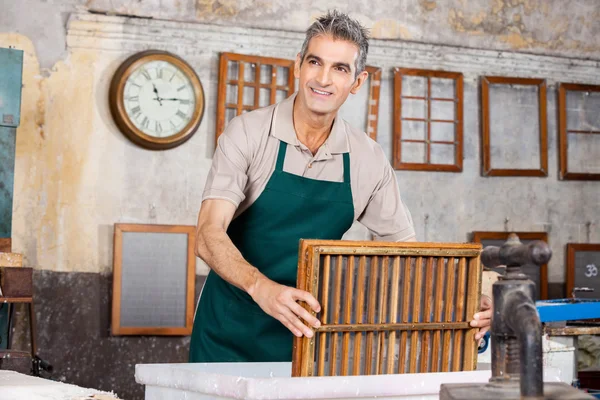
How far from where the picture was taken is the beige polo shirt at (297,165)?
2.74 meters

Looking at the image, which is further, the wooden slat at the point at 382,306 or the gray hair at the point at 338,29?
the gray hair at the point at 338,29

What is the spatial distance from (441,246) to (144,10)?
5.04m

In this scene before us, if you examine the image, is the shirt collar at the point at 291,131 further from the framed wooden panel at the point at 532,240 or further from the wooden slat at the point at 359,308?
the framed wooden panel at the point at 532,240

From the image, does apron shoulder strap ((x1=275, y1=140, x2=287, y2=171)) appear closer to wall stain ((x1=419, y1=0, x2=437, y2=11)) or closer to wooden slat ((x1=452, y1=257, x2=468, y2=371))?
wooden slat ((x1=452, y1=257, x2=468, y2=371))

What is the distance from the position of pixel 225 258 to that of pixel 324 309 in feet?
1.65

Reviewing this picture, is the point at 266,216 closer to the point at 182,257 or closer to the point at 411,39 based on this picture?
the point at 182,257

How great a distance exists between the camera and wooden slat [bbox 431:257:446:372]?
207 centimetres

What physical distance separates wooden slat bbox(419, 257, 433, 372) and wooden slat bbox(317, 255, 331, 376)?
0.89 feet

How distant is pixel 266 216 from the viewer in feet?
A: 9.52

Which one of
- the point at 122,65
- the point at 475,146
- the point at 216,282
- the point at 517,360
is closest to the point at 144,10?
the point at 122,65

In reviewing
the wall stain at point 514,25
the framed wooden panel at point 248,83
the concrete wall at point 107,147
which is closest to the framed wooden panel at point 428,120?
the concrete wall at point 107,147

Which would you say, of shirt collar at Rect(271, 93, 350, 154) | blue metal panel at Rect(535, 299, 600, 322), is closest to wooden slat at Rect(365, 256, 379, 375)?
shirt collar at Rect(271, 93, 350, 154)

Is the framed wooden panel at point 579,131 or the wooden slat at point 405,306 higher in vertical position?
the framed wooden panel at point 579,131

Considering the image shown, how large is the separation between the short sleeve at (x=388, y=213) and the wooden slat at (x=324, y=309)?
1.09 meters
